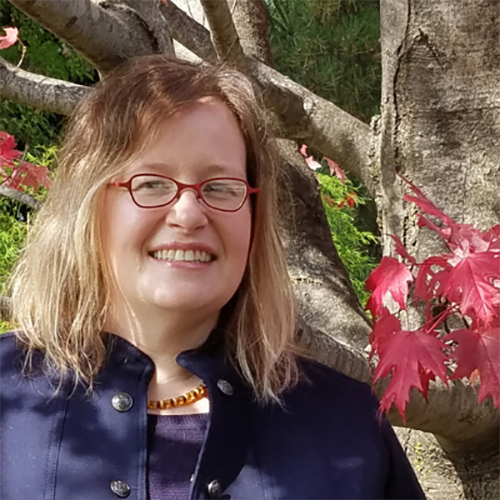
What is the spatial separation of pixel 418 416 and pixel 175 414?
68cm

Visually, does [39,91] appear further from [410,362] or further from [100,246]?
[410,362]

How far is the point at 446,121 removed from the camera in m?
1.95

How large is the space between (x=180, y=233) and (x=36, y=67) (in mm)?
5490

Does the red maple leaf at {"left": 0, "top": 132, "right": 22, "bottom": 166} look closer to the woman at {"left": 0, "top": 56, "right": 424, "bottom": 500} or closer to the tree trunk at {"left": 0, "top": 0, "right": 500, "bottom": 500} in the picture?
the tree trunk at {"left": 0, "top": 0, "right": 500, "bottom": 500}

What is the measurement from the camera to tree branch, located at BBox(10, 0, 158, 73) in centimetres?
131

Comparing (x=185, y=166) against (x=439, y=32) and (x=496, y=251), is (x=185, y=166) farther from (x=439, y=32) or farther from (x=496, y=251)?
(x=439, y=32)

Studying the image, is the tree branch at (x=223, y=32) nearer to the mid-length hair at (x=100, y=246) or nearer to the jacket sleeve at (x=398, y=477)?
the mid-length hair at (x=100, y=246)

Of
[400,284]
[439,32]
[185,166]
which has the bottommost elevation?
[400,284]

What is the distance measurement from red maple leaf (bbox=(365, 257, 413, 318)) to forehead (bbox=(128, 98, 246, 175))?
44cm

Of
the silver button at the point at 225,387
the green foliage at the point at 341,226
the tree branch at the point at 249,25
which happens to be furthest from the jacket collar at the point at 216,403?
the green foliage at the point at 341,226

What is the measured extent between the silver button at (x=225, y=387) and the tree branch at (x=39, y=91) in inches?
27.5

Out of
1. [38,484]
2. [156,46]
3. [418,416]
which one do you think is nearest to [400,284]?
[418,416]

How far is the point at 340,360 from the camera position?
164 centimetres

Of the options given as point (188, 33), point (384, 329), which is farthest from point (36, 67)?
point (384, 329)
